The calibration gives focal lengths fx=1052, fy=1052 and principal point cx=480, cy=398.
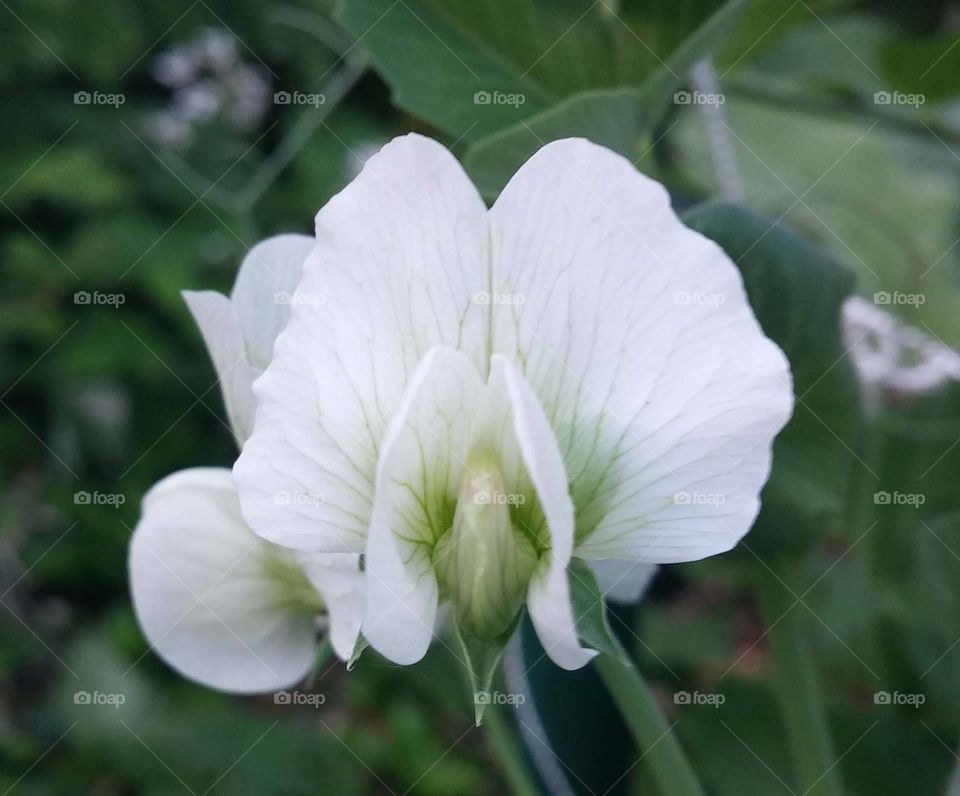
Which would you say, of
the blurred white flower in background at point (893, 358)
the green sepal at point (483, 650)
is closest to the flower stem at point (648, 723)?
the green sepal at point (483, 650)

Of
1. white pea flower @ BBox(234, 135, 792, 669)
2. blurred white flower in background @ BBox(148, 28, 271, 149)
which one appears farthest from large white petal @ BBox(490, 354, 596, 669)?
blurred white flower in background @ BBox(148, 28, 271, 149)

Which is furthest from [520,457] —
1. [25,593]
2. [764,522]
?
[25,593]

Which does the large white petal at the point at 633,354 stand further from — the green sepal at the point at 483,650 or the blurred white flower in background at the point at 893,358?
the blurred white flower in background at the point at 893,358

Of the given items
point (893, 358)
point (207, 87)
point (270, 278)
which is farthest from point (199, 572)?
point (207, 87)

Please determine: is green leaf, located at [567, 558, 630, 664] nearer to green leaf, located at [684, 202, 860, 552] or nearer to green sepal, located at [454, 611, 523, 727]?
green sepal, located at [454, 611, 523, 727]

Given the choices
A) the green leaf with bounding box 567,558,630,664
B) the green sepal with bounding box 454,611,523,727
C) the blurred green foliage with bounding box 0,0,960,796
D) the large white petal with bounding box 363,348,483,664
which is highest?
the large white petal with bounding box 363,348,483,664

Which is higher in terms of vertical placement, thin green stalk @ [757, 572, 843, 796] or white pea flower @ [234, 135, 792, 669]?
white pea flower @ [234, 135, 792, 669]

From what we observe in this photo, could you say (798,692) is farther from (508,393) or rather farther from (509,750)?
(508,393)

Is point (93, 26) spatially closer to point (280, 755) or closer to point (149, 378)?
point (149, 378)
